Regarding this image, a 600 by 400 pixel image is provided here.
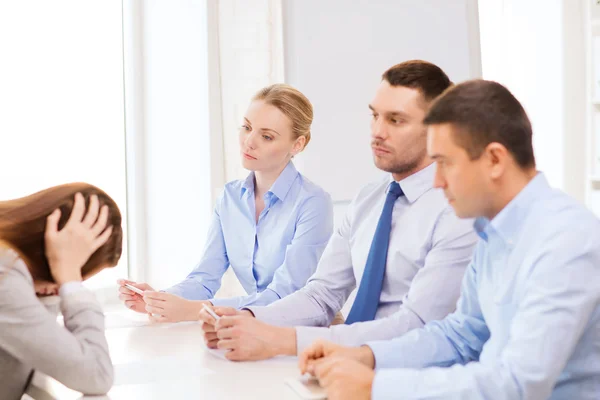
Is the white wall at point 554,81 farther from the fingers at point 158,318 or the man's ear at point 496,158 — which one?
the man's ear at point 496,158

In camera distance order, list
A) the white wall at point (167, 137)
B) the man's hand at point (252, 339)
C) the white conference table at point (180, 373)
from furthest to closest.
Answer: the white wall at point (167, 137) < the man's hand at point (252, 339) < the white conference table at point (180, 373)

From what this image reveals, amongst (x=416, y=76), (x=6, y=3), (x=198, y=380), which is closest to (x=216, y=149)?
(x=6, y=3)

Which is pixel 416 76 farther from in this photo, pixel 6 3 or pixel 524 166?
pixel 6 3

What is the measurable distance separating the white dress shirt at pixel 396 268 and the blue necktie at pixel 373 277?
22 mm

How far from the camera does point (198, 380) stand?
1.51m

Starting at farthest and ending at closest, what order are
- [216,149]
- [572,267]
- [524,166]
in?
[216,149] → [524,166] → [572,267]

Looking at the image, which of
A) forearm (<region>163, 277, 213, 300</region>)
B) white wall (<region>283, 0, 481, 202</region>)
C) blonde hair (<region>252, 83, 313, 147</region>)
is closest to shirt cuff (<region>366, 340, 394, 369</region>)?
forearm (<region>163, 277, 213, 300</region>)

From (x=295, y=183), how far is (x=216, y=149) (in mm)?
823

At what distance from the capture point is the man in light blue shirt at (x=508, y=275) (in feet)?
4.00

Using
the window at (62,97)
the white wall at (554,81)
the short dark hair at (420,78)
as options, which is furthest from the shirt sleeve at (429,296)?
the white wall at (554,81)

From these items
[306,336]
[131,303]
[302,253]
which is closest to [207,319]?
[306,336]

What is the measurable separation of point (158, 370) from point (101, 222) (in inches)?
14.1

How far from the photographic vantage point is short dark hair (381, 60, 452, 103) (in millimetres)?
2008

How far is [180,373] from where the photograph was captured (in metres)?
1.58
